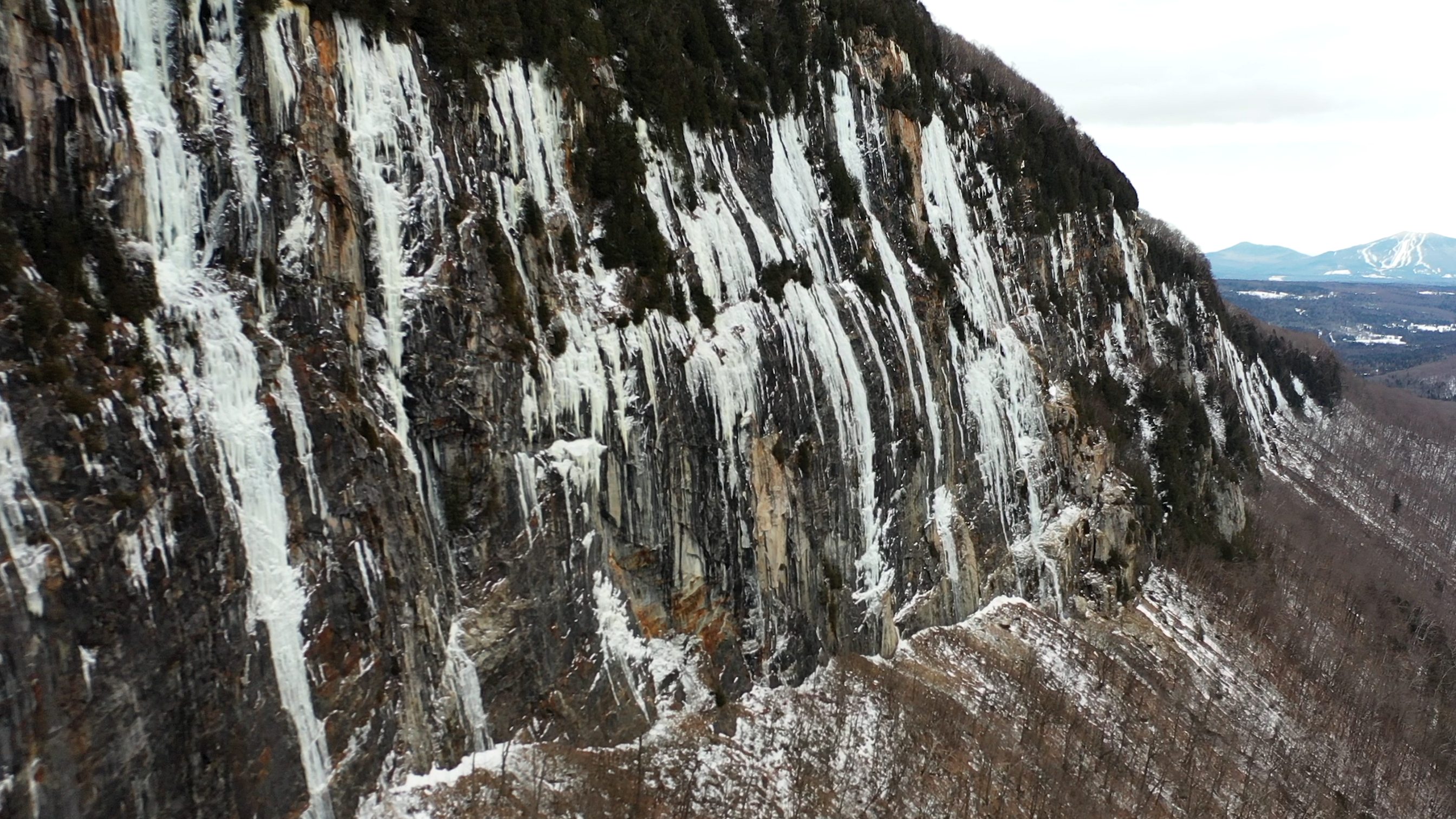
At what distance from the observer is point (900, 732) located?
84.1ft

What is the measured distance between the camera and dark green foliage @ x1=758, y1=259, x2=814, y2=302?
27578 millimetres

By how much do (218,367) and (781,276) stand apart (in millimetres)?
16502

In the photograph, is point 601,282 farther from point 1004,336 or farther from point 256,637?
point 1004,336

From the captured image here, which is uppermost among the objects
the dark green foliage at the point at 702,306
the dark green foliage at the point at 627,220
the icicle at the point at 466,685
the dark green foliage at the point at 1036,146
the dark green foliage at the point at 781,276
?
the dark green foliage at the point at 1036,146

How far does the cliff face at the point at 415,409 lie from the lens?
1359 cm

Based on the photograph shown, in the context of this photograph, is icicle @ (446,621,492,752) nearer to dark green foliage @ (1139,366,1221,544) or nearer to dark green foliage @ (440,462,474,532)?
dark green foliage @ (440,462,474,532)

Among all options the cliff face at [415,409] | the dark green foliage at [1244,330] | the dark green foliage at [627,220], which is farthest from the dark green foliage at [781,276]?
the dark green foliage at [1244,330]

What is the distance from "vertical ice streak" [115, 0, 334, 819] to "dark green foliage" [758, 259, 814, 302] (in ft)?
49.3

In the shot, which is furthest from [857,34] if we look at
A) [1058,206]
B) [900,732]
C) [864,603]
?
[900,732]

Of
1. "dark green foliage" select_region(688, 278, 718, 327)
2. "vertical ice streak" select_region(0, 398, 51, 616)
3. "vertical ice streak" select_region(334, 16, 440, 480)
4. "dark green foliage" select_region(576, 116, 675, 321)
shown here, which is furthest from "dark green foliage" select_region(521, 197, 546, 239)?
"vertical ice streak" select_region(0, 398, 51, 616)

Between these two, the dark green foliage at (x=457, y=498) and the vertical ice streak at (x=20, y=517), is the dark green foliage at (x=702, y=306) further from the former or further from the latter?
the vertical ice streak at (x=20, y=517)

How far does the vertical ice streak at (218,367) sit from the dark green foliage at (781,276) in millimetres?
15036

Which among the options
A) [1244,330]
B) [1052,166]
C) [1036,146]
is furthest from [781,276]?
[1244,330]

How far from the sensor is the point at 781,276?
2819 cm
